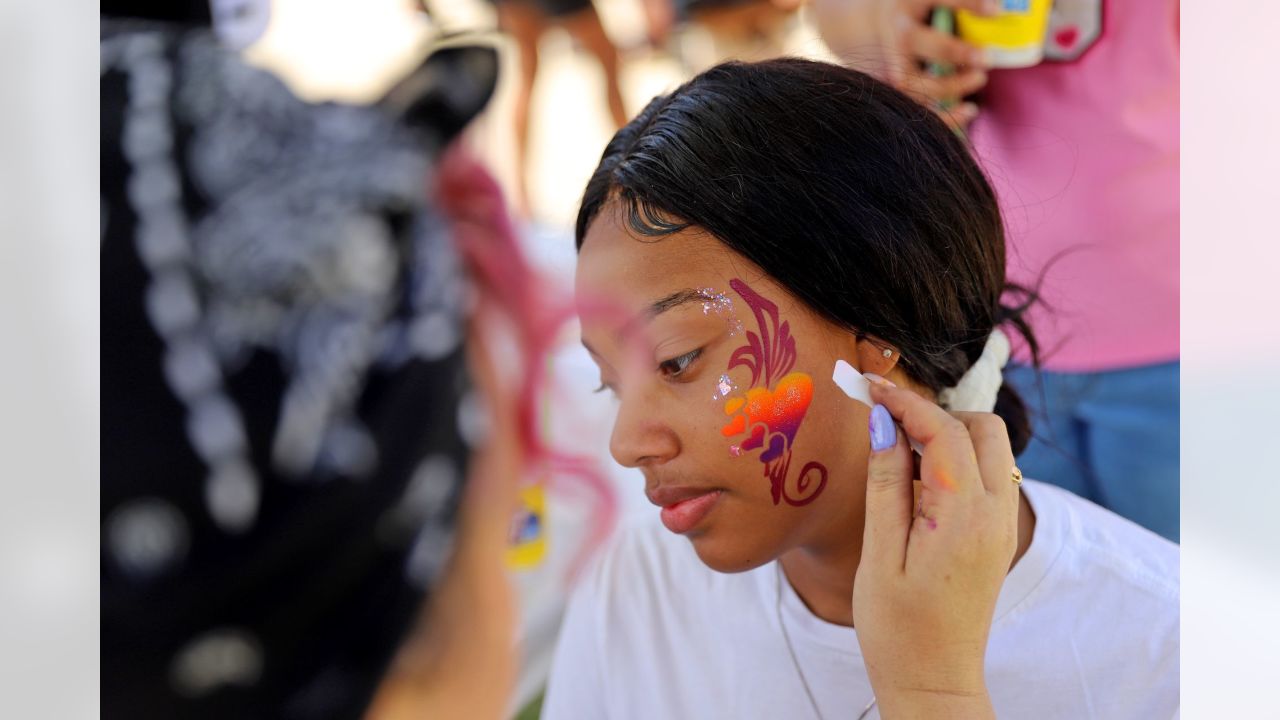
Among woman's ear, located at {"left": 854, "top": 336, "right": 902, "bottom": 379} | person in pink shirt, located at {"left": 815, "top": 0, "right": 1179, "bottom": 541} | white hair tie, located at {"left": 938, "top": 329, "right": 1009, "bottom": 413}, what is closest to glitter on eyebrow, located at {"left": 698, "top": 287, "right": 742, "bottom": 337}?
woman's ear, located at {"left": 854, "top": 336, "right": 902, "bottom": 379}

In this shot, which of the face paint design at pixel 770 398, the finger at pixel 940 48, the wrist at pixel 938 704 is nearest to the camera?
the wrist at pixel 938 704

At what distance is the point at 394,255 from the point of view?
38.2 inches

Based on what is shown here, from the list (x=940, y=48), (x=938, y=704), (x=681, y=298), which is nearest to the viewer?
(x=938, y=704)

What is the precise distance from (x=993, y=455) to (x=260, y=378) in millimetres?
633

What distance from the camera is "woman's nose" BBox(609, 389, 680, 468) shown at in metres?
0.92

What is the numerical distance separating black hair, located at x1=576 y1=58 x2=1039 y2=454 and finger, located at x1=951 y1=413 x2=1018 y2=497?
0.09 m

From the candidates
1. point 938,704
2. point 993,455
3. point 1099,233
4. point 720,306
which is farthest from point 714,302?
point 1099,233

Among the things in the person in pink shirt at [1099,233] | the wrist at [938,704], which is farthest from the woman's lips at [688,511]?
the person in pink shirt at [1099,233]

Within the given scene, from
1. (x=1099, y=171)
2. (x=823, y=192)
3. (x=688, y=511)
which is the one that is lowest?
(x=688, y=511)

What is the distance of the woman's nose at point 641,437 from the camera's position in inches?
36.3

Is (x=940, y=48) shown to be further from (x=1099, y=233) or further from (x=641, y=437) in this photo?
(x=641, y=437)

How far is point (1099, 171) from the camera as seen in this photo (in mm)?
1176

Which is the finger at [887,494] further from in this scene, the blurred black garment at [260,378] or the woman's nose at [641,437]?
the blurred black garment at [260,378]
